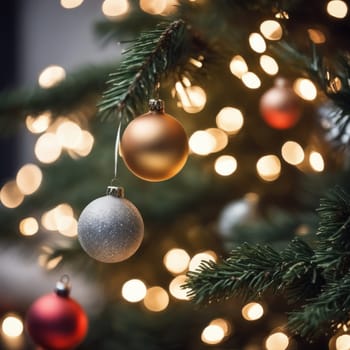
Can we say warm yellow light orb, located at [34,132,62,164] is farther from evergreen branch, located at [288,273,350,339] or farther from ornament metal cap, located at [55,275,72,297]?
evergreen branch, located at [288,273,350,339]

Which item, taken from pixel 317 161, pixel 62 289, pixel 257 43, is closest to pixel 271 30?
pixel 257 43

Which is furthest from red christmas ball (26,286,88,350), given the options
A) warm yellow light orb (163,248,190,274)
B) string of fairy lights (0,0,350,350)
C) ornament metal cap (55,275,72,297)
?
warm yellow light orb (163,248,190,274)

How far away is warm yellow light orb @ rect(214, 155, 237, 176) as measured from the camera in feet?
2.75

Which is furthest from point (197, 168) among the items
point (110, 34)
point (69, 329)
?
point (69, 329)

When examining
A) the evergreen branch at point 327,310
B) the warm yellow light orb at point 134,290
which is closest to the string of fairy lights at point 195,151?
the warm yellow light orb at point 134,290

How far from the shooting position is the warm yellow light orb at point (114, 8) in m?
0.90

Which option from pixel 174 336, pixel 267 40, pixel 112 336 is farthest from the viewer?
pixel 112 336

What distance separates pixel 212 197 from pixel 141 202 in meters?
0.11

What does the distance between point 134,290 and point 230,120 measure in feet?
0.92

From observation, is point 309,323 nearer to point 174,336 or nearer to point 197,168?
point 174,336

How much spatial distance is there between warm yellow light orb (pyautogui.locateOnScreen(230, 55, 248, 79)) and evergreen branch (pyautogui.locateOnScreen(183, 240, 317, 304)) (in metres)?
0.22

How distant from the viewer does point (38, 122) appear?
88 cm

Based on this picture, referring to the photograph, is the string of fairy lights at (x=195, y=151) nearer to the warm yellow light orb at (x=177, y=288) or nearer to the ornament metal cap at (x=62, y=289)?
the warm yellow light orb at (x=177, y=288)

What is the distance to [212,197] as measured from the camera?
94 centimetres
